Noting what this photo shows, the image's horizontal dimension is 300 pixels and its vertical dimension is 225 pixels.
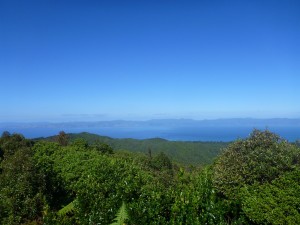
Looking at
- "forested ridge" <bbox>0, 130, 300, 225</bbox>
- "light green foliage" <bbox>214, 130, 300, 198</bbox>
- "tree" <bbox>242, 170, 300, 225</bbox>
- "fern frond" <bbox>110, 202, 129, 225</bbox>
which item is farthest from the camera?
"light green foliage" <bbox>214, 130, 300, 198</bbox>

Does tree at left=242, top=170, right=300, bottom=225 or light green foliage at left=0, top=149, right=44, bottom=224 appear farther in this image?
light green foliage at left=0, top=149, right=44, bottom=224

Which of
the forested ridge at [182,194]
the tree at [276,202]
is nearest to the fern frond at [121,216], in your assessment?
the forested ridge at [182,194]

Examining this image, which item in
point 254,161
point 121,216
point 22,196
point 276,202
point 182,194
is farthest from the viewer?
point 22,196

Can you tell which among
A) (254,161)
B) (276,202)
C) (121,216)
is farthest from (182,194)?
(254,161)

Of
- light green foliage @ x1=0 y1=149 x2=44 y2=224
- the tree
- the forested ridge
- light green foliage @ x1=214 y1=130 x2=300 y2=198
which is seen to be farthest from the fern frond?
light green foliage @ x1=0 y1=149 x2=44 y2=224

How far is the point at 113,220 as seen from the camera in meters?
12.2

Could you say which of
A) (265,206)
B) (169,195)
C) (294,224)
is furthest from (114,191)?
(294,224)

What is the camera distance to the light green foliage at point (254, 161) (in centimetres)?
1750

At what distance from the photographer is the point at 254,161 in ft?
59.1

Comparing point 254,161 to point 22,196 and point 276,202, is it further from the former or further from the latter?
point 22,196

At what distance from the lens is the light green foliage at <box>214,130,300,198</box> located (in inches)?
689

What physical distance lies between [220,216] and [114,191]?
22.8 feet

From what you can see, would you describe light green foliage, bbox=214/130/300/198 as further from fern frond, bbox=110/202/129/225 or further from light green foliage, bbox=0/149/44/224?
light green foliage, bbox=0/149/44/224

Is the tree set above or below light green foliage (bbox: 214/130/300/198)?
below
